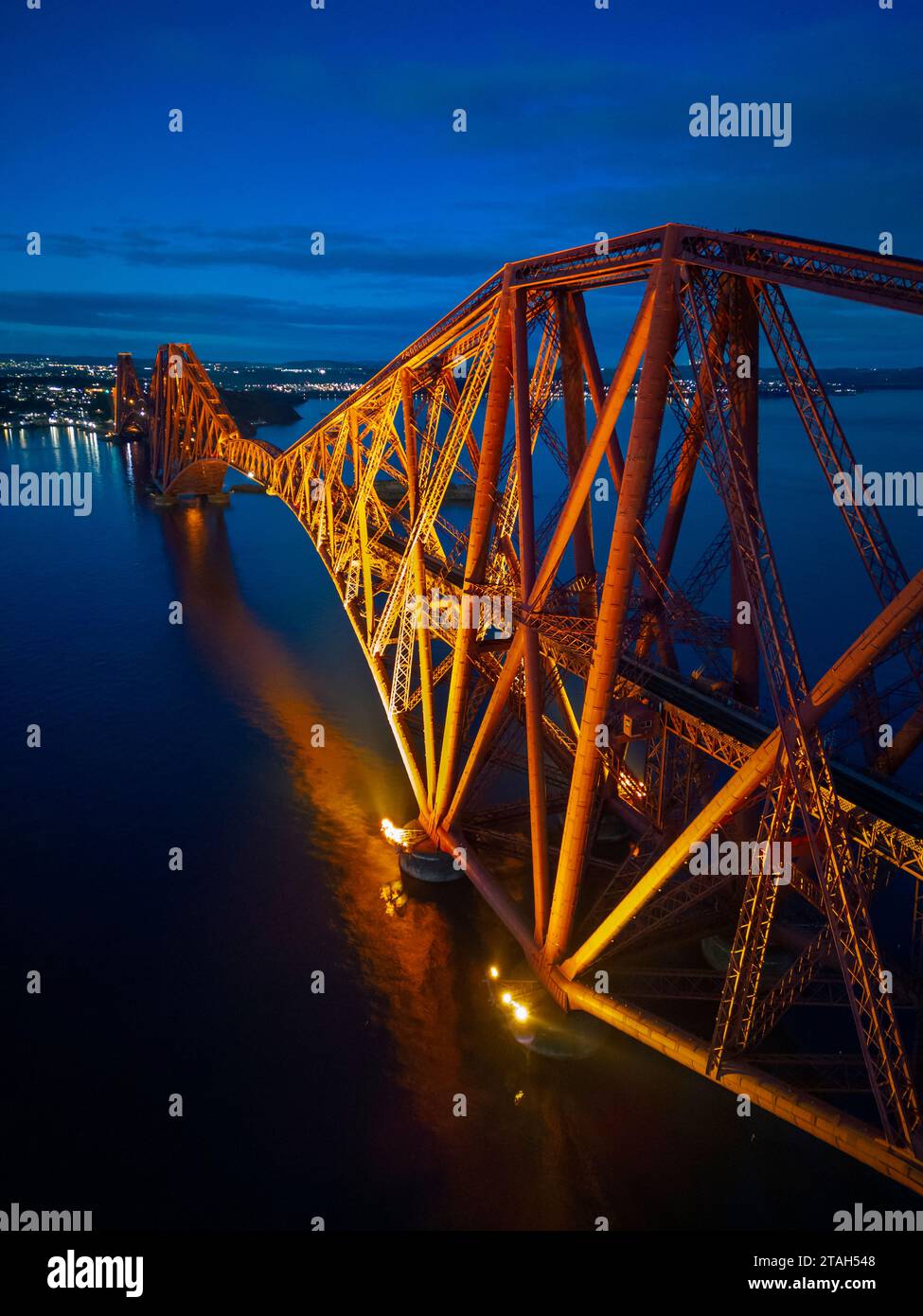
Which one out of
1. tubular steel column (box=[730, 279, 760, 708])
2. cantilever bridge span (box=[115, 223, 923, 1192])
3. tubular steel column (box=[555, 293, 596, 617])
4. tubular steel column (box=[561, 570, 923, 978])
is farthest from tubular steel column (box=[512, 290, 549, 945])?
tubular steel column (box=[730, 279, 760, 708])

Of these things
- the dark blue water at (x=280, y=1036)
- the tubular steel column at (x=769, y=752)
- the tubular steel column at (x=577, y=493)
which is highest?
the tubular steel column at (x=577, y=493)

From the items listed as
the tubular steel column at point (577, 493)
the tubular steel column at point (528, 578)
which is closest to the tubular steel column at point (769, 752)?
the tubular steel column at point (528, 578)

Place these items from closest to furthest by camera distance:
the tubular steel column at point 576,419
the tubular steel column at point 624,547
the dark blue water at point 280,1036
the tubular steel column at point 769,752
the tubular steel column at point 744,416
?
the tubular steel column at point 769,752, the tubular steel column at point 624,547, the tubular steel column at point 744,416, the dark blue water at point 280,1036, the tubular steel column at point 576,419

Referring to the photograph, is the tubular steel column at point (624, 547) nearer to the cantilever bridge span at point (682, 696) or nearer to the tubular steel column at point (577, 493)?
the cantilever bridge span at point (682, 696)

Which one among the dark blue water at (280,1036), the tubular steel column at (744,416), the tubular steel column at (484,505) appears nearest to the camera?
the tubular steel column at (744,416)

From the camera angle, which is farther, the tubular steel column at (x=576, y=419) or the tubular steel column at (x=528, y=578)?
the tubular steel column at (x=576, y=419)

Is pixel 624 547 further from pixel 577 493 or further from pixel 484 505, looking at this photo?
pixel 484 505
